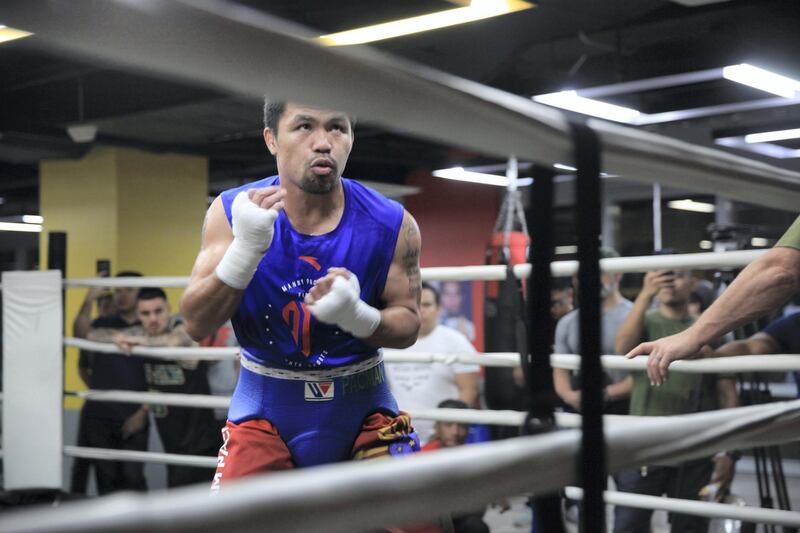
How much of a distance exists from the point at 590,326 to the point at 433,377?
11.7ft

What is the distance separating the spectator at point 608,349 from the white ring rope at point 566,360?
0.54 metres

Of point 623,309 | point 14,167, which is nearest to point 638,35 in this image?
point 623,309

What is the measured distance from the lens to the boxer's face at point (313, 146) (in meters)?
1.68

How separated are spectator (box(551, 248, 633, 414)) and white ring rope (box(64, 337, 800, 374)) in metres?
0.54

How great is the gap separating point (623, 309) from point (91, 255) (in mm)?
6671

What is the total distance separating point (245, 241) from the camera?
1453mm

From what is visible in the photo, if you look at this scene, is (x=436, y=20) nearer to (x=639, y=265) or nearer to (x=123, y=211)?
(x=639, y=265)

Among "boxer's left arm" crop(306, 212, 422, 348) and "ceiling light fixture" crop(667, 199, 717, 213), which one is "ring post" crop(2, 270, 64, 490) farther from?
"ceiling light fixture" crop(667, 199, 717, 213)

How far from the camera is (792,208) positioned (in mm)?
1130

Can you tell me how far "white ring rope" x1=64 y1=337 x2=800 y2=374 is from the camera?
195 centimetres

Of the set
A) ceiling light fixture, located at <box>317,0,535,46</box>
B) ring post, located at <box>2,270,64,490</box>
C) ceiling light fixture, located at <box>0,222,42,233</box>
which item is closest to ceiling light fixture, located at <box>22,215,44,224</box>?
ceiling light fixture, located at <box>0,222,42,233</box>

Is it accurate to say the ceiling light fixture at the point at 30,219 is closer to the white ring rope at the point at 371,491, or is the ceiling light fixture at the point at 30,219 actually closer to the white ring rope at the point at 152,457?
the white ring rope at the point at 152,457

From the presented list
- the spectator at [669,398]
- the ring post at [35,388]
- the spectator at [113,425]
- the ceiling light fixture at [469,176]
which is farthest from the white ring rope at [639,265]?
the ceiling light fixture at [469,176]

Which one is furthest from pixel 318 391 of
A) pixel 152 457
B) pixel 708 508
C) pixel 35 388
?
pixel 35 388
